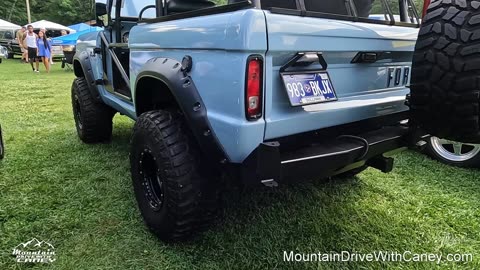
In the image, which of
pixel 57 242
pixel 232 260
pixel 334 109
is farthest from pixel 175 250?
pixel 334 109

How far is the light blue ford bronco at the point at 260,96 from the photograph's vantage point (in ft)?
5.83

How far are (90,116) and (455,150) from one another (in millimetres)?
4091

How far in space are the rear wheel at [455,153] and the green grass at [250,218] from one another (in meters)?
0.10

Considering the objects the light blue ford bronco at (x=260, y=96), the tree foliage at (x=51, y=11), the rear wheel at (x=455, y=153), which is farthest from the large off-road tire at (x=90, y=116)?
the tree foliage at (x=51, y=11)

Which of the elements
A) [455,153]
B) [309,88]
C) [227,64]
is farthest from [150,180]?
[455,153]

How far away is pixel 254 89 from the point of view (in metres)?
1.77

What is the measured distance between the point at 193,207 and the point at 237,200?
0.90 m

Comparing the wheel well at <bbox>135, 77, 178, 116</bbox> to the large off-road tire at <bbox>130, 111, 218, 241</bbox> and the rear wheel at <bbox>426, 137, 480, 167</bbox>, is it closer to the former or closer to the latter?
the large off-road tire at <bbox>130, 111, 218, 241</bbox>

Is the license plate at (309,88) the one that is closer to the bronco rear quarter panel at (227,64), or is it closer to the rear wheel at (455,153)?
the bronco rear quarter panel at (227,64)

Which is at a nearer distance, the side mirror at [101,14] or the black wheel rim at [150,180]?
the black wheel rim at [150,180]

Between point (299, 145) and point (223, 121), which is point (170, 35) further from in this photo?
point (299, 145)

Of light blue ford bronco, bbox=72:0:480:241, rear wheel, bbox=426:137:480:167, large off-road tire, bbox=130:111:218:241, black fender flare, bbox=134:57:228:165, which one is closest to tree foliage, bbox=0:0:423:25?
rear wheel, bbox=426:137:480:167

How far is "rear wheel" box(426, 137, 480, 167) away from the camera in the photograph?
373 centimetres

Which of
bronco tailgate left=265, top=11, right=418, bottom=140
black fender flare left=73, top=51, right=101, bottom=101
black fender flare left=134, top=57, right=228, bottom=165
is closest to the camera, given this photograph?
bronco tailgate left=265, top=11, right=418, bottom=140
